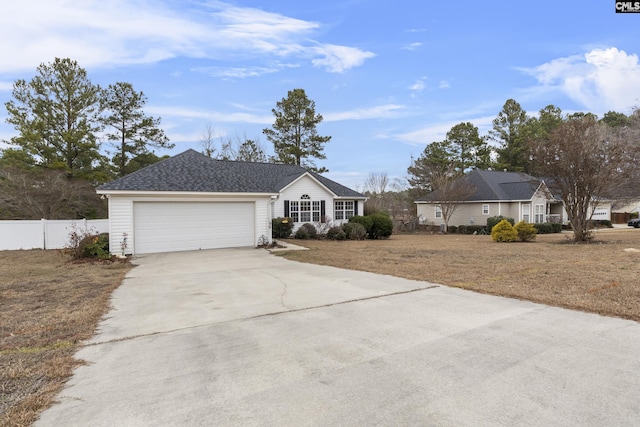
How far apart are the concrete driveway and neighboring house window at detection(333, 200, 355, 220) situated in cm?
1686

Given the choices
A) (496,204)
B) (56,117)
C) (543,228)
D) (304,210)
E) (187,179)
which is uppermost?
(56,117)

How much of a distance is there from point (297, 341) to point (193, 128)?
3138 centimetres

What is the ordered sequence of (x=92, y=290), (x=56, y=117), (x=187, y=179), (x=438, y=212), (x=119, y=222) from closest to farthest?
(x=92, y=290) < (x=119, y=222) < (x=187, y=179) < (x=56, y=117) < (x=438, y=212)

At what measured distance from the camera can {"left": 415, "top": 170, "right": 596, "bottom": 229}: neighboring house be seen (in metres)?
30.1

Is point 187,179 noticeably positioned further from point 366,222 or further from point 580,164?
point 580,164

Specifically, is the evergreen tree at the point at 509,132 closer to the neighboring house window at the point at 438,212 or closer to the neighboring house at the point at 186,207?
the neighboring house window at the point at 438,212

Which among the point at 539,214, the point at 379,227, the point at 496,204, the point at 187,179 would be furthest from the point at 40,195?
the point at 539,214

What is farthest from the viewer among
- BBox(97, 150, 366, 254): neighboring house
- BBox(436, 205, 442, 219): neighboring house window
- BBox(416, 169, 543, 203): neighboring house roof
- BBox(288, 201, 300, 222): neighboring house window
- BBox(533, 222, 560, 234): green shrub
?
BBox(436, 205, 442, 219): neighboring house window

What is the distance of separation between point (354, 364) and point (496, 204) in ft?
100

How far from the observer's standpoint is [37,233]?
51.4 ft

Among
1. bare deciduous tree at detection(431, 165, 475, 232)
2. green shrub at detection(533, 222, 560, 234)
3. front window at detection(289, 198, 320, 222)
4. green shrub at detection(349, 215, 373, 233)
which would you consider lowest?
green shrub at detection(533, 222, 560, 234)

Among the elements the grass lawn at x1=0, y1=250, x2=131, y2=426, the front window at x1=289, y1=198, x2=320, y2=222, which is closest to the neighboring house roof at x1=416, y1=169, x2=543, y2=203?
the front window at x1=289, y1=198, x2=320, y2=222

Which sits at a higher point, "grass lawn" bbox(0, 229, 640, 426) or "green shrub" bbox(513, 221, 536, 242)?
"green shrub" bbox(513, 221, 536, 242)

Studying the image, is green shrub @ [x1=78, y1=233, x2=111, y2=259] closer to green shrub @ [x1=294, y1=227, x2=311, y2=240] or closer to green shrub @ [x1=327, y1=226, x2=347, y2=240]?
green shrub @ [x1=294, y1=227, x2=311, y2=240]
